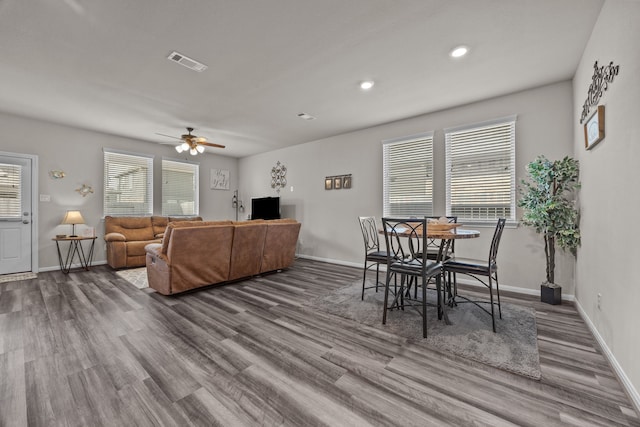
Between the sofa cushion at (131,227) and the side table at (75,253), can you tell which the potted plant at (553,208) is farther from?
the side table at (75,253)

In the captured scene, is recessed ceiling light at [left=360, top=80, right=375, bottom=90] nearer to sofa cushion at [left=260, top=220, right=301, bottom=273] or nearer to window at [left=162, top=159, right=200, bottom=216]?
sofa cushion at [left=260, top=220, right=301, bottom=273]

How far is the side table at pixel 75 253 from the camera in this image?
15.6 ft

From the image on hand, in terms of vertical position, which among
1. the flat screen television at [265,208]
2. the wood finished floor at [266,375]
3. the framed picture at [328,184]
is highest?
the framed picture at [328,184]

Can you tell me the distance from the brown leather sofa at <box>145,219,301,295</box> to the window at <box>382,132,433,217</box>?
6.78ft

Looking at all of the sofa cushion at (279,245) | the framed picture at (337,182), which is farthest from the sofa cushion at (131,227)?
the framed picture at (337,182)

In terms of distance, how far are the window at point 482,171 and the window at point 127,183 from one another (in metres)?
6.34

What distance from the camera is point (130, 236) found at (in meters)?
5.50

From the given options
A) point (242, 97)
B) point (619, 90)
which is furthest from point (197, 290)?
point (619, 90)

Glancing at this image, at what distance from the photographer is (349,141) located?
214 inches

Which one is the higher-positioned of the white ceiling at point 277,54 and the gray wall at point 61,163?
the white ceiling at point 277,54

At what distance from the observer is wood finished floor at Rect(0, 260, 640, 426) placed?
4.71 feet

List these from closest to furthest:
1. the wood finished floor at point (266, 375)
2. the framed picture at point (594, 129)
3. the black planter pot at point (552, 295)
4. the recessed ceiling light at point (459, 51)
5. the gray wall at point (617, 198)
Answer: the wood finished floor at point (266, 375)
the gray wall at point (617, 198)
the framed picture at point (594, 129)
the recessed ceiling light at point (459, 51)
the black planter pot at point (552, 295)

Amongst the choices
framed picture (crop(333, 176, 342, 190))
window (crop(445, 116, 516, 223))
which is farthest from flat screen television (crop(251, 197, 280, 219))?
window (crop(445, 116, 516, 223))

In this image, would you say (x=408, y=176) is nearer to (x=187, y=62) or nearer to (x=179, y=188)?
(x=187, y=62)
